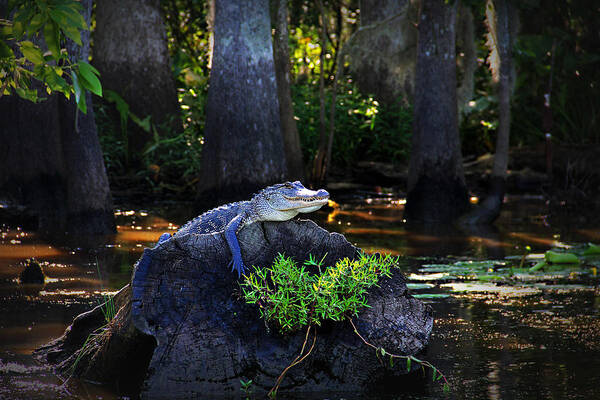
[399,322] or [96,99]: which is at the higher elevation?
[96,99]

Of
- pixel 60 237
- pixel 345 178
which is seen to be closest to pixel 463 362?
pixel 60 237

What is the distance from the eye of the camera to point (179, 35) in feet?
82.3

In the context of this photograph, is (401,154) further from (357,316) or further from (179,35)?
(357,316)

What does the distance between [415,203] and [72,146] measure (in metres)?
5.77

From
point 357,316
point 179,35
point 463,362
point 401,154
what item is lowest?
point 463,362

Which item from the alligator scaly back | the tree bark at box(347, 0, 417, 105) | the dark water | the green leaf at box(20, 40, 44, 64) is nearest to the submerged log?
the dark water

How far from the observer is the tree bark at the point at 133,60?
18609mm

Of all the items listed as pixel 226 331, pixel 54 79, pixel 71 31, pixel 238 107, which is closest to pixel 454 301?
pixel 226 331

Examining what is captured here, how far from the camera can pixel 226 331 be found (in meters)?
5.70

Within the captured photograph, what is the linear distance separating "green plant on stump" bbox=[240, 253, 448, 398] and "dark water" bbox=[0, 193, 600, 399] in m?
0.59

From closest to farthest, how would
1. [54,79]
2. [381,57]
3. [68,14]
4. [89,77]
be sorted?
[68,14], [89,77], [54,79], [381,57]

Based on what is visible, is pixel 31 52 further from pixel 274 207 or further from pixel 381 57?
pixel 381 57

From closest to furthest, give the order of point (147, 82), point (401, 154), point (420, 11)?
point (420, 11) < point (147, 82) < point (401, 154)

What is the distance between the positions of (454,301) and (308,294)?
3166 millimetres
